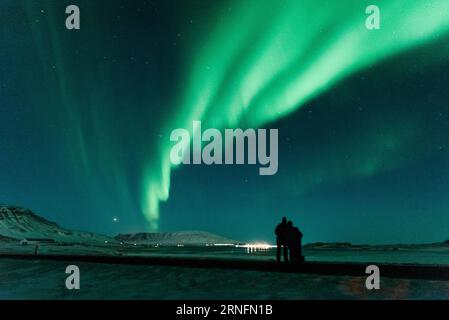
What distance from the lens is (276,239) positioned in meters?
26.5

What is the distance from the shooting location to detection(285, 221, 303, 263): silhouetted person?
26172 mm

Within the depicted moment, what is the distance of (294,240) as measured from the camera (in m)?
26.5

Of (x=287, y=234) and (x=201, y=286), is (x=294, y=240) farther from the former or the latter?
(x=201, y=286)

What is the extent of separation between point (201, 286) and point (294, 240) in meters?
4.79

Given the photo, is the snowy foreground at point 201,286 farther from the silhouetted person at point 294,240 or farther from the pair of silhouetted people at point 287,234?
the silhouetted person at point 294,240

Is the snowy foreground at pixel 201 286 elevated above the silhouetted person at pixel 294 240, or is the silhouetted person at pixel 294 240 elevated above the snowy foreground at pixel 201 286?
the silhouetted person at pixel 294 240

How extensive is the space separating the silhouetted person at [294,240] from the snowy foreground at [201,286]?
1.73m

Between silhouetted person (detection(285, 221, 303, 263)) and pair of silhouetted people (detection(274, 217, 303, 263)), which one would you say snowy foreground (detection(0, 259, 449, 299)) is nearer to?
pair of silhouetted people (detection(274, 217, 303, 263))

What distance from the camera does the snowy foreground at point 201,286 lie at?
839 inches

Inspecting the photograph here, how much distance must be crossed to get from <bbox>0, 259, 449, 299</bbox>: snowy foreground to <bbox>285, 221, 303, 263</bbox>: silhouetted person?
173 centimetres

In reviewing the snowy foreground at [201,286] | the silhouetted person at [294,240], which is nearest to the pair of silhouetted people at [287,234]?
the silhouetted person at [294,240]

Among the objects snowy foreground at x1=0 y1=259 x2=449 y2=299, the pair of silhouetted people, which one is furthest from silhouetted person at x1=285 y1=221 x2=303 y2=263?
snowy foreground at x1=0 y1=259 x2=449 y2=299
